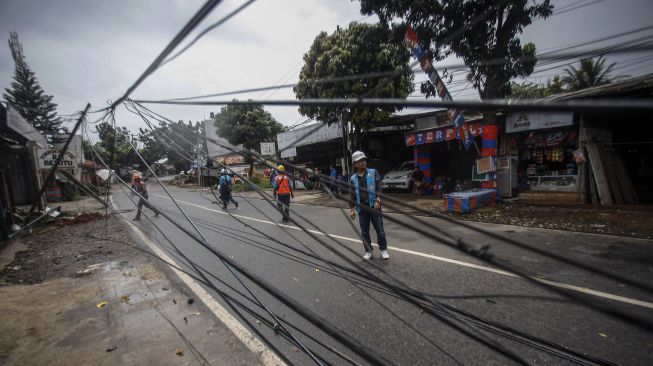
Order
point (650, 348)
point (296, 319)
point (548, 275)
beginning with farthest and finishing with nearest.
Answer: point (548, 275) < point (296, 319) < point (650, 348)

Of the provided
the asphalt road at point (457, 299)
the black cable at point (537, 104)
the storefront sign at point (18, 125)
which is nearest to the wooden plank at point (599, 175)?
the asphalt road at point (457, 299)

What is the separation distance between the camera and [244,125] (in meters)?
28.1

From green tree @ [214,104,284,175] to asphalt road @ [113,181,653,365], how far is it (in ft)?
76.5

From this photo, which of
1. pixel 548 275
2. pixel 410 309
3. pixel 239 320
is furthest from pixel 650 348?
pixel 239 320

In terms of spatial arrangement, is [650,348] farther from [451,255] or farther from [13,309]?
[13,309]

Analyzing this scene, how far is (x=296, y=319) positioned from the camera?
10.4 ft

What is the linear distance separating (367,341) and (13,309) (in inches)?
180

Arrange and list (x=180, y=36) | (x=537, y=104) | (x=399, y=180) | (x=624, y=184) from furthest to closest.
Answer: (x=399, y=180) < (x=624, y=184) < (x=180, y=36) < (x=537, y=104)

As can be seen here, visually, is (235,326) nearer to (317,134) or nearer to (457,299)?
(457,299)

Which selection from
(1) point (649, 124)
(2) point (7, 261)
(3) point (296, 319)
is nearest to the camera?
(3) point (296, 319)

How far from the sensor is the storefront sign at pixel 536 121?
32.5ft

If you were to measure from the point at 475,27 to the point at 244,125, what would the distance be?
22.7 meters

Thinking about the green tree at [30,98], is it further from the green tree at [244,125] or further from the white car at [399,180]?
the white car at [399,180]

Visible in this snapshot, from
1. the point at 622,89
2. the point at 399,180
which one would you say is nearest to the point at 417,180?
the point at 399,180
